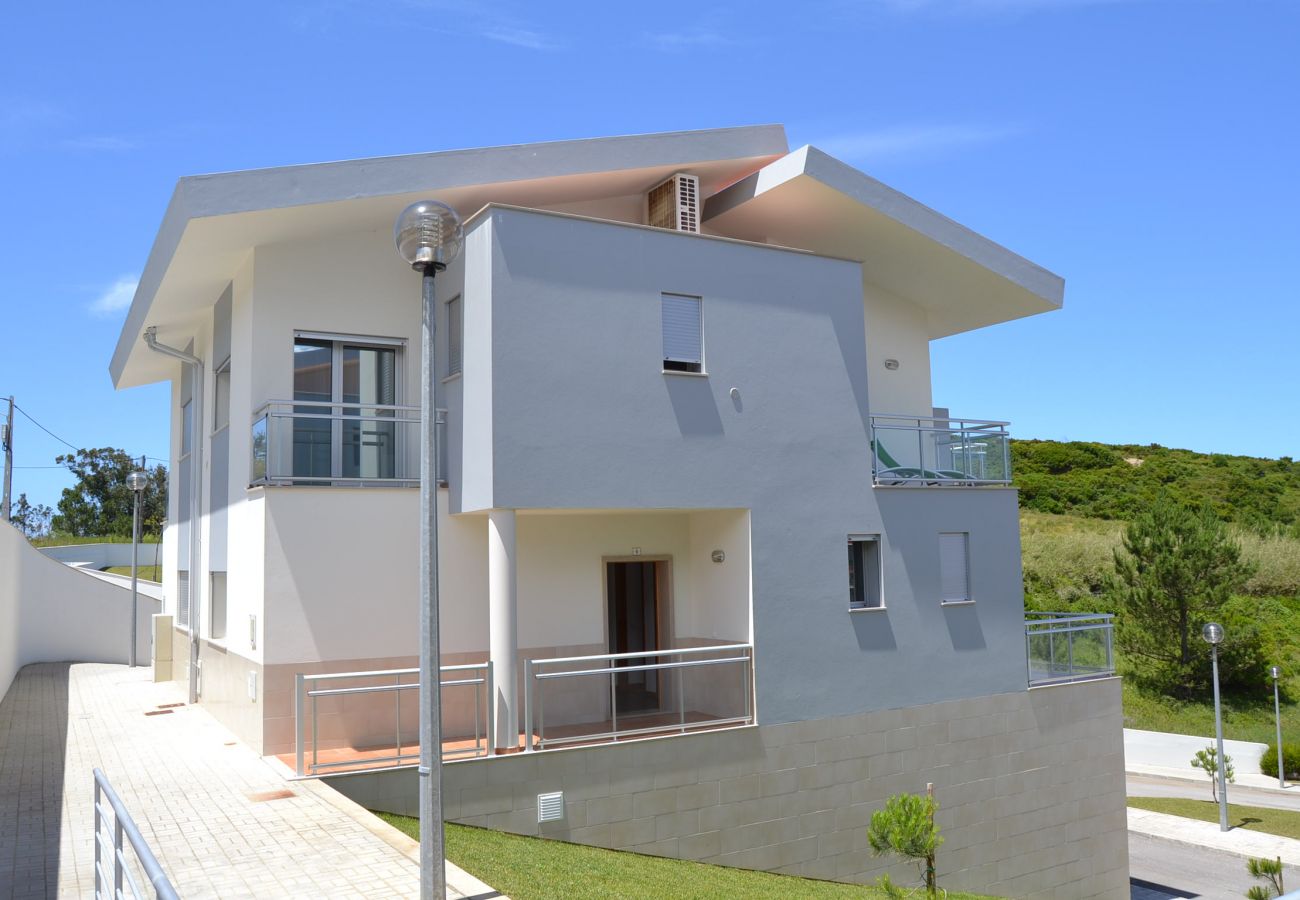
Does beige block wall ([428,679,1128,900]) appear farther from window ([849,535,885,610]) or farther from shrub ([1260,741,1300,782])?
shrub ([1260,741,1300,782])

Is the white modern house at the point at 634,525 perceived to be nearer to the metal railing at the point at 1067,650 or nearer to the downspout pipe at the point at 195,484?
the metal railing at the point at 1067,650

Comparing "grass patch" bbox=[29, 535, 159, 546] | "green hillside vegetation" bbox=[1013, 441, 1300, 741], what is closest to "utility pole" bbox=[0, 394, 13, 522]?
"grass patch" bbox=[29, 535, 159, 546]

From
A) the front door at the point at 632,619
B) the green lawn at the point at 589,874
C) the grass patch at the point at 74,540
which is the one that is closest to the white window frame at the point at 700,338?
the front door at the point at 632,619

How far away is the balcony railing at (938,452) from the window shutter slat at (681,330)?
322cm

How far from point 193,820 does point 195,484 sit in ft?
29.8

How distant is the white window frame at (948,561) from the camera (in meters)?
14.7

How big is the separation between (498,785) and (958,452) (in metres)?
8.76

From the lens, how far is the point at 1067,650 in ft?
52.4

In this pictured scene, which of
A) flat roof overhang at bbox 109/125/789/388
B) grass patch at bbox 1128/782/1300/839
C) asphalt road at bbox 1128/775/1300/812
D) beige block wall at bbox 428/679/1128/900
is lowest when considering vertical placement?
asphalt road at bbox 1128/775/1300/812

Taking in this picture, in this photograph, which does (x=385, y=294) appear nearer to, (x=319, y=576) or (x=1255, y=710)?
(x=319, y=576)

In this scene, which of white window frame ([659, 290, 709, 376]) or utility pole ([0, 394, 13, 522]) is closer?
white window frame ([659, 290, 709, 376])

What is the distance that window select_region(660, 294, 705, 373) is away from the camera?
12734 mm

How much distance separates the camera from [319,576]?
11609mm

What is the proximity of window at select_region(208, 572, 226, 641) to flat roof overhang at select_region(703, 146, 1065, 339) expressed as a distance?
9436 mm
